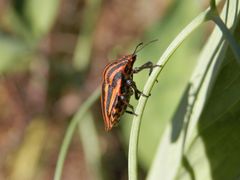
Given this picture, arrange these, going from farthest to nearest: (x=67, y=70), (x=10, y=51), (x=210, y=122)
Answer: (x=67, y=70)
(x=10, y=51)
(x=210, y=122)

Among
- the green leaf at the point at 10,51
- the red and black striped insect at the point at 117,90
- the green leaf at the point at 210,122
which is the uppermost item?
the green leaf at the point at 10,51

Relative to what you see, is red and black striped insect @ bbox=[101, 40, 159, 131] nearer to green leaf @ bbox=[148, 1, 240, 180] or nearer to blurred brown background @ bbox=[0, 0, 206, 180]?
green leaf @ bbox=[148, 1, 240, 180]

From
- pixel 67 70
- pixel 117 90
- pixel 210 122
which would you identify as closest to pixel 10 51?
pixel 67 70

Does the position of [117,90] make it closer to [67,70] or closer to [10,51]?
[10,51]

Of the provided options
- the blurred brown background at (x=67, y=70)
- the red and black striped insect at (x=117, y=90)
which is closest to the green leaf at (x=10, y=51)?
the blurred brown background at (x=67, y=70)

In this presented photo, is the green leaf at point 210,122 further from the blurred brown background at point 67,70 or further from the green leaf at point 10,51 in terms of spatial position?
the green leaf at point 10,51

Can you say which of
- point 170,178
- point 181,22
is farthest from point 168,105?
point 170,178
